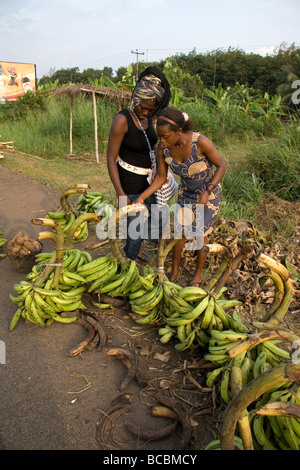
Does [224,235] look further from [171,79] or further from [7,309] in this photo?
[171,79]

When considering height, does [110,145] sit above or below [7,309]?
above

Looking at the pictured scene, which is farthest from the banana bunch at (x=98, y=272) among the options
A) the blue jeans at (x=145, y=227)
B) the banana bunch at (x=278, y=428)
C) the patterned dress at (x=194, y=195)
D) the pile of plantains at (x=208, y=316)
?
the banana bunch at (x=278, y=428)

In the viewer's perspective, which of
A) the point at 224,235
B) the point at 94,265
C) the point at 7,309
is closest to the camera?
the point at 94,265

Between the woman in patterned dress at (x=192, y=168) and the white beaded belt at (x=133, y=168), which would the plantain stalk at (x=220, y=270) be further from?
the white beaded belt at (x=133, y=168)

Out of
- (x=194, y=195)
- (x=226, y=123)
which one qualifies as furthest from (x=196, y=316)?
(x=226, y=123)

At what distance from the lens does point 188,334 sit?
101 inches

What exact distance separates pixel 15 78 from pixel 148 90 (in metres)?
21.8

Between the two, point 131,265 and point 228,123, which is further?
Answer: point 228,123

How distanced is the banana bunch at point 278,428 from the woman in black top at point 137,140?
6.08 ft

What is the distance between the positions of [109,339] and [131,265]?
2.06 ft

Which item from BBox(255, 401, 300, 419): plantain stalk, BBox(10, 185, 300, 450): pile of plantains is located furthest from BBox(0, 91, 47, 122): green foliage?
BBox(255, 401, 300, 419): plantain stalk

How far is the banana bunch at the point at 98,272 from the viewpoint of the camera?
2945mm

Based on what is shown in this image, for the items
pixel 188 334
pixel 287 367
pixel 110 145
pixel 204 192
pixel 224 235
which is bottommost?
pixel 188 334
